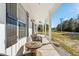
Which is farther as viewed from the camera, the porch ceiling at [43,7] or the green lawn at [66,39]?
the green lawn at [66,39]

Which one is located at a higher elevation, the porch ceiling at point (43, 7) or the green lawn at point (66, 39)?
the porch ceiling at point (43, 7)

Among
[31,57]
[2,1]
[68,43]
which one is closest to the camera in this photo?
[2,1]

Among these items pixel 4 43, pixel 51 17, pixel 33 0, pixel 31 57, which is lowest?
pixel 31 57

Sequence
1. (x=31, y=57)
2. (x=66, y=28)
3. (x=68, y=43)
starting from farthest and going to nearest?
(x=68, y=43) < (x=66, y=28) < (x=31, y=57)

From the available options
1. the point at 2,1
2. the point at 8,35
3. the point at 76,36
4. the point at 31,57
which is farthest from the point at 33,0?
the point at 76,36

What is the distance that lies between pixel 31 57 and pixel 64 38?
39.3 inches

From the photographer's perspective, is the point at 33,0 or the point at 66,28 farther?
the point at 66,28

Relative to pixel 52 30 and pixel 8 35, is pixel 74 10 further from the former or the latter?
pixel 8 35

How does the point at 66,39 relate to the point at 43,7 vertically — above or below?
below

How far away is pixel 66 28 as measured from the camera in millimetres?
2957

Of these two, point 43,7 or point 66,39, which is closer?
point 43,7

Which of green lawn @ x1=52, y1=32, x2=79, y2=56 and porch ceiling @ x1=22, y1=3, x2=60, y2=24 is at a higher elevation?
porch ceiling @ x1=22, y1=3, x2=60, y2=24

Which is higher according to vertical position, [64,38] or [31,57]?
[64,38]

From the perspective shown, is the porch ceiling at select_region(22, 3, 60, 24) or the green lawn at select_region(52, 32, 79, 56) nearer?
the porch ceiling at select_region(22, 3, 60, 24)
